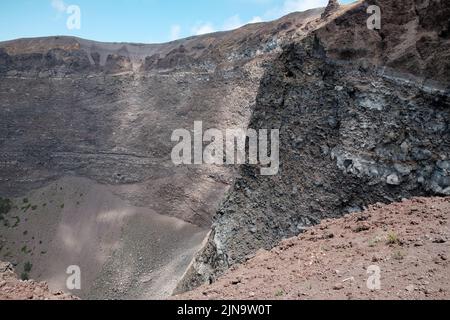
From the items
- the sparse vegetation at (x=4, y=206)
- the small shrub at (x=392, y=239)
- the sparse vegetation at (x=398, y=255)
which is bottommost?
the sparse vegetation at (x=4, y=206)

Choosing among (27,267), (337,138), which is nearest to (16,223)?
(27,267)

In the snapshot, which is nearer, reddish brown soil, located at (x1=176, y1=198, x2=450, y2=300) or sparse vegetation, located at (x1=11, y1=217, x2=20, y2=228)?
reddish brown soil, located at (x1=176, y1=198, x2=450, y2=300)

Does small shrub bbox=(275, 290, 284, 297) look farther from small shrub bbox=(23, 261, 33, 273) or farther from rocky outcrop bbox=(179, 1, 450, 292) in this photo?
small shrub bbox=(23, 261, 33, 273)

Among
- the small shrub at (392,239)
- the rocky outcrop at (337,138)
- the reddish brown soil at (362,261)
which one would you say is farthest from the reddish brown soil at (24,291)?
the rocky outcrop at (337,138)

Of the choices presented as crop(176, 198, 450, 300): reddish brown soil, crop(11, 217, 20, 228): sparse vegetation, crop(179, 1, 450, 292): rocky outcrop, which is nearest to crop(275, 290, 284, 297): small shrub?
crop(176, 198, 450, 300): reddish brown soil

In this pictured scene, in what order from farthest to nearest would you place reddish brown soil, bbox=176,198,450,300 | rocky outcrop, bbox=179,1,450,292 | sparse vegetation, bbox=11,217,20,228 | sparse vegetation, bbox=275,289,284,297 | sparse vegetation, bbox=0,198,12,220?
sparse vegetation, bbox=0,198,12,220 < sparse vegetation, bbox=11,217,20,228 < rocky outcrop, bbox=179,1,450,292 < sparse vegetation, bbox=275,289,284,297 < reddish brown soil, bbox=176,198,450,300

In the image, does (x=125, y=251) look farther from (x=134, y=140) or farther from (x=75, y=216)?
(x=134, y=140)

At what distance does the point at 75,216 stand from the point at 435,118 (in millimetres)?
33731

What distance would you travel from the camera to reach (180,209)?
34.5m

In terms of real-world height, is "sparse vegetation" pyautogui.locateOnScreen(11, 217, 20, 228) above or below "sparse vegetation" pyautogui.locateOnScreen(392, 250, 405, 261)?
below

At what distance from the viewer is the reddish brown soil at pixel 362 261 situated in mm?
7115

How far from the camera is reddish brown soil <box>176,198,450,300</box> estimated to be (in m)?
7.11

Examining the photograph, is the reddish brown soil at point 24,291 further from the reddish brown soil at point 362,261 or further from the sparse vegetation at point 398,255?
the sparse vegetation at point 398,255

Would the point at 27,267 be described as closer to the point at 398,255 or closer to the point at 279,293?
the point at 279,293
